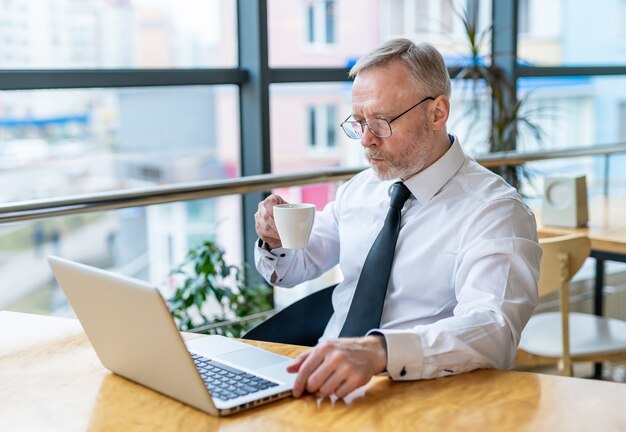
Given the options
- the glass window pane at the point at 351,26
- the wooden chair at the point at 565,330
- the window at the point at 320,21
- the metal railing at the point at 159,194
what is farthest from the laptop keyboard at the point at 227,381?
the window at the point at 320,21

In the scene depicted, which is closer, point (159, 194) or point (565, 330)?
point (159, 194)

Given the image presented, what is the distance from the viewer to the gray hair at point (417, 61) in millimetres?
1838

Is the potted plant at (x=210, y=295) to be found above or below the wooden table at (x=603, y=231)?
below

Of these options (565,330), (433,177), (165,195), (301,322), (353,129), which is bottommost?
(565,330)

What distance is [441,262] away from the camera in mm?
1801

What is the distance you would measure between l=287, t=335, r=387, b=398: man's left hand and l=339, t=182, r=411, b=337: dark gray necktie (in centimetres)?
48

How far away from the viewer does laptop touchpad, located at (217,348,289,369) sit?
144cm

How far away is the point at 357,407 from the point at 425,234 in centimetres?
64

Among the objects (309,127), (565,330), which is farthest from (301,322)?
(309,127)

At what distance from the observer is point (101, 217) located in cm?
359

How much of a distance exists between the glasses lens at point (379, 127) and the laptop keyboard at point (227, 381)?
0.66 metres

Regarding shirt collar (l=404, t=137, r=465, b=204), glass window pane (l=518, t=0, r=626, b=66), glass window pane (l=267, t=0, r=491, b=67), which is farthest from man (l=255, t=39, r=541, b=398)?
glass window pane (l=518, t=0, r=626, b=66)

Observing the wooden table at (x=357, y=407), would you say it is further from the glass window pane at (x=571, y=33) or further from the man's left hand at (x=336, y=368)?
the glass window pane at (x=571, y=33)

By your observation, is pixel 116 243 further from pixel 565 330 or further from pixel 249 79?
pixel 565 330
